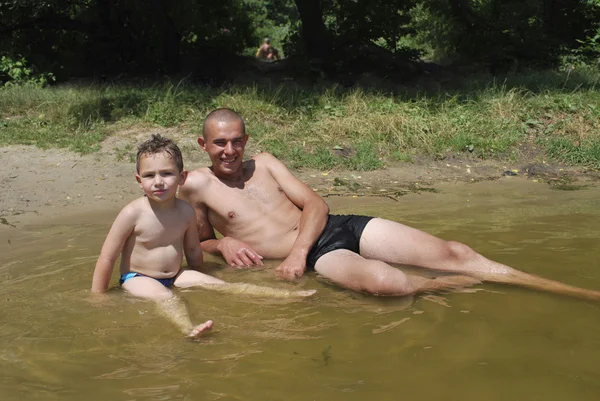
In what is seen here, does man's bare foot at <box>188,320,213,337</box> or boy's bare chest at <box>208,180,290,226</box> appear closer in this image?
man's bare foot at <box>188,320,213,337</box>

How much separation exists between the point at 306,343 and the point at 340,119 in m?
5.83

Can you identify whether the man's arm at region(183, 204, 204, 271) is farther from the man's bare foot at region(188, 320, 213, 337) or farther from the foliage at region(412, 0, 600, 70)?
the foliage at region(412, 0, 600, 70)

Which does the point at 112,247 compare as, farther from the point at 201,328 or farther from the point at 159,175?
the point at 201,328

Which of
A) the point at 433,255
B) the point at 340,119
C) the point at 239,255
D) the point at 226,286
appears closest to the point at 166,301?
the point at 226,286

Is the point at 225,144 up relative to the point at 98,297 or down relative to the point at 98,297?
up

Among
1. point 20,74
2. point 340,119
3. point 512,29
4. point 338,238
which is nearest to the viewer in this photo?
point 338,238

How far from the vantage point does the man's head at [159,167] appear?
4.05 meters

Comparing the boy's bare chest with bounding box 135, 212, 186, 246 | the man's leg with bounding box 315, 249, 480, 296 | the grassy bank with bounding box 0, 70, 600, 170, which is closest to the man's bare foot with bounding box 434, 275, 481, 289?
the man's leg with bounding box 315, 249, 480, 296

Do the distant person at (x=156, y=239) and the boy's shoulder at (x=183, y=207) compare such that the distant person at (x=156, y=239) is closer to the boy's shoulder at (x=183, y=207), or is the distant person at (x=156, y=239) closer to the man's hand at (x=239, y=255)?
the boy's shoulder at (x=183, y=207)

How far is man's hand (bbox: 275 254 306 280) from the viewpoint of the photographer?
14.5ft

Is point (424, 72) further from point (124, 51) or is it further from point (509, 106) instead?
point (124, 51)

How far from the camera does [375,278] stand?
4.06m

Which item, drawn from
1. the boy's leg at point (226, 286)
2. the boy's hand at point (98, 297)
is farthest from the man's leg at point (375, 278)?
the boy's hand at point (98, 297)

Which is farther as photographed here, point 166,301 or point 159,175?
point 159,175
